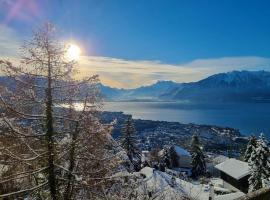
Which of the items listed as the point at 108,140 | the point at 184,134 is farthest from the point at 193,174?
the point at 184,134

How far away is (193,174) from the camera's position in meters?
67.5

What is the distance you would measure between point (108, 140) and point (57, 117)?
1.64 meters

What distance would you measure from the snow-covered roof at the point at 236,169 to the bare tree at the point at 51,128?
128 ft

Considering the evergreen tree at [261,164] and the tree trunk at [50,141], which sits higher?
the tree trunk at [50,141]

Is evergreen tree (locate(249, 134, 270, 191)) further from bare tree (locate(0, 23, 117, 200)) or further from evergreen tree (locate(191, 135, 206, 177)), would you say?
bare tree (locate(0, 23, 117, 200))

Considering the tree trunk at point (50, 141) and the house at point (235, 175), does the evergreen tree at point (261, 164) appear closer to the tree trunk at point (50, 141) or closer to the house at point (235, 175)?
the house at point (235, 175)

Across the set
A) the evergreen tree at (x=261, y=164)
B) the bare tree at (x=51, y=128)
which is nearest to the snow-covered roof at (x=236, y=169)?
the evergreen tree at (x=261, y=164)

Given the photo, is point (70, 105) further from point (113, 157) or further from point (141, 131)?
point (141, 131)

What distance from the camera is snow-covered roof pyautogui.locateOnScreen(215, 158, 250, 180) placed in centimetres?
4587

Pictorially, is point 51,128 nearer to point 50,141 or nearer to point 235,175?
point 50,141

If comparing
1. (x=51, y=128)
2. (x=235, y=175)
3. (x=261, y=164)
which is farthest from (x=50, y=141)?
(x=235, y=175)

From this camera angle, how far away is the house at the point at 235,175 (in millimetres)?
45594

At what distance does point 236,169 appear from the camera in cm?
4847

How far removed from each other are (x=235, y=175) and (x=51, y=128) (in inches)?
1609
